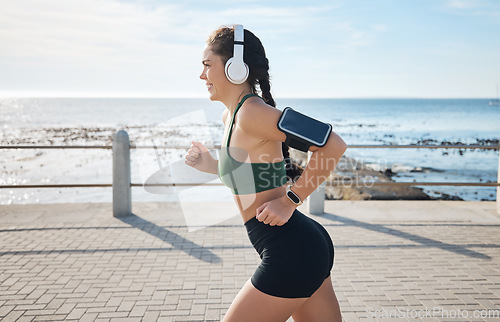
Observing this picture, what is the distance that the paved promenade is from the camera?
3.71m

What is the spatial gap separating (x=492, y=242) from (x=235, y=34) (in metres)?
5.33

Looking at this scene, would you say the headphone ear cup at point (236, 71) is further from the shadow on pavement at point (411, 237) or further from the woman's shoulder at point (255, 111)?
the shadow on pavement at point (411, 237)

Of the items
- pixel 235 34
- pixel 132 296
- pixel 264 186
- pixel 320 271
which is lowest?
pixel 132 296

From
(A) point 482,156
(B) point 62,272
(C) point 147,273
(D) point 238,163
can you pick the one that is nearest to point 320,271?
(D) point 238,163

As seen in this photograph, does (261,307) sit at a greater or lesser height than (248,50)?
lesser

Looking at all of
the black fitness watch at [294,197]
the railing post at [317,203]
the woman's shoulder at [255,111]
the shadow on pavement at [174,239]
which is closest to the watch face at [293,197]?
the black fitness watch at [294,197]

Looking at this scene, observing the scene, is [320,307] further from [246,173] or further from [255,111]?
[255,111]

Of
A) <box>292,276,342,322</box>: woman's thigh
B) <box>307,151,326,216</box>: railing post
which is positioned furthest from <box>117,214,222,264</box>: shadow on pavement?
<box>292,276,342,322</box>: woman's thigh

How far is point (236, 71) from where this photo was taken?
1922 millimetres

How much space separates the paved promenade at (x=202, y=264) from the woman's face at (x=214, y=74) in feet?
7.46

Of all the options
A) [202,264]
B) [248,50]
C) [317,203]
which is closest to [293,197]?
[248,50]

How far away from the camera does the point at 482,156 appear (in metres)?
27.3

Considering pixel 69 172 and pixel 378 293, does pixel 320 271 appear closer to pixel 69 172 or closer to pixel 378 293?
pixel 378 293

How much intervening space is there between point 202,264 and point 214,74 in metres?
3.27
